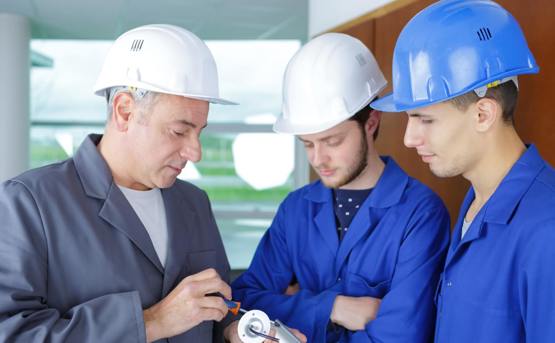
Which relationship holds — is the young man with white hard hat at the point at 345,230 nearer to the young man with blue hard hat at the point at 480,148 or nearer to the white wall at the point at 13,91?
the young man with blue hard hat at the point at 480,148

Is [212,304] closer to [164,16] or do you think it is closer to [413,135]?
[413,135]

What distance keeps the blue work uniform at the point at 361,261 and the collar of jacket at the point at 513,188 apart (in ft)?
1.24

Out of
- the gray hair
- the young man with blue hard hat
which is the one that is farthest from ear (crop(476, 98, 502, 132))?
the gray hair

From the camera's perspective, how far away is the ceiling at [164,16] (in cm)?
643

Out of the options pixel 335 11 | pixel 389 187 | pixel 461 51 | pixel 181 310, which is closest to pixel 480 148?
pixel 461 51

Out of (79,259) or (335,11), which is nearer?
(79,259)

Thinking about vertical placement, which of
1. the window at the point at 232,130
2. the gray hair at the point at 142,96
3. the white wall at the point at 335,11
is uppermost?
the white wall at the point at 335,11

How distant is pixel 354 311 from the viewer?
1.91m

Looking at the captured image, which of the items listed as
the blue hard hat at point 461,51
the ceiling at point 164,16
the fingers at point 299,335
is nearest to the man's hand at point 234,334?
the fingers at point 299,335

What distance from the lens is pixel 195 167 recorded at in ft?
28.3

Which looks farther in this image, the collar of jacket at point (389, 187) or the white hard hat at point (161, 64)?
the collar of jacket at point (389, 187)

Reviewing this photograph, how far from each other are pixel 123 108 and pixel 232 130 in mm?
6665

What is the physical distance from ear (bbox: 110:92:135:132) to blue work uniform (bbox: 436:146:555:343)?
3.34 feet

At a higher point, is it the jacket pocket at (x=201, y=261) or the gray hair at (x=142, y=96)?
the gray hair at (x=142, y=96)
